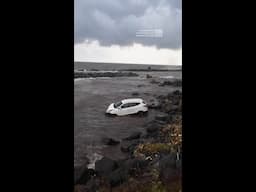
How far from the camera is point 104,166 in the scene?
1.52 meters

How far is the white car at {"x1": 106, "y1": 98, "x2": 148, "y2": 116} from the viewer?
1.61m

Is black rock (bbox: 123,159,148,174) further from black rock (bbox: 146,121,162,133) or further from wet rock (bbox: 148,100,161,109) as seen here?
wet rock (bbox: 148,100,161,109)

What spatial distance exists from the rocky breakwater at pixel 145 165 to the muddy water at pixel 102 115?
4 centimetres

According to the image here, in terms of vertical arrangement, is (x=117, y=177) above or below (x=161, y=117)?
below

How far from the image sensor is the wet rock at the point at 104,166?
1.52 m

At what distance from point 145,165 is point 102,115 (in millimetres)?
365

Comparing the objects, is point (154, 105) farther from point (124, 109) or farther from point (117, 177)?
point (117, 177)

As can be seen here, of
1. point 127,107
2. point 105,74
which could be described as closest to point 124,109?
point 127,107

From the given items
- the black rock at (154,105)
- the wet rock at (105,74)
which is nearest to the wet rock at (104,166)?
the black rock at (154,105)
